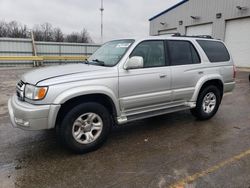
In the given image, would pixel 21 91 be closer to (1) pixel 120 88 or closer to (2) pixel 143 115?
(1) pixel 120 88

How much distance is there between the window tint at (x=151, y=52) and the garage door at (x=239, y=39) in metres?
15.6

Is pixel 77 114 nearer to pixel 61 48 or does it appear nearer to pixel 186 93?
pixel 186 93

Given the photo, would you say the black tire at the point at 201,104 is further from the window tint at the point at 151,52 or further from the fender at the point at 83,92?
the fender at the point at 83,92

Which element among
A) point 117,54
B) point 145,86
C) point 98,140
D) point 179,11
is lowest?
point 98,140

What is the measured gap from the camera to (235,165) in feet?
10.2

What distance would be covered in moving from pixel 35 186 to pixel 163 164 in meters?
1.74

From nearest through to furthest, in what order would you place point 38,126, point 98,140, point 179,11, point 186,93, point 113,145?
point 38,126, point 98,140, point 113,145, point 186,93, point 179,11

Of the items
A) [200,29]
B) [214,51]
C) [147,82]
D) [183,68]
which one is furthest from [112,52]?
[200,29]

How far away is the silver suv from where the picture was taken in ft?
10.1

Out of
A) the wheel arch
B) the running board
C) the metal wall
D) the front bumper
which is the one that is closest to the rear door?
the running board

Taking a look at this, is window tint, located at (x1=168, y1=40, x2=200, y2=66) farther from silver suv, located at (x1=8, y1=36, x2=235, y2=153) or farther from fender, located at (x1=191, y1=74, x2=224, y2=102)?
fender, located at (x1=191, y1=74, x2=224, y2=102)

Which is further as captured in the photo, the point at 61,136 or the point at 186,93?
the point at 186,93

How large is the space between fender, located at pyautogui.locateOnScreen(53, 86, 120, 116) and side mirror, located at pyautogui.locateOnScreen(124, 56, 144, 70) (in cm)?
53

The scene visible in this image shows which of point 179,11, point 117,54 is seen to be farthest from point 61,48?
point 117,54
